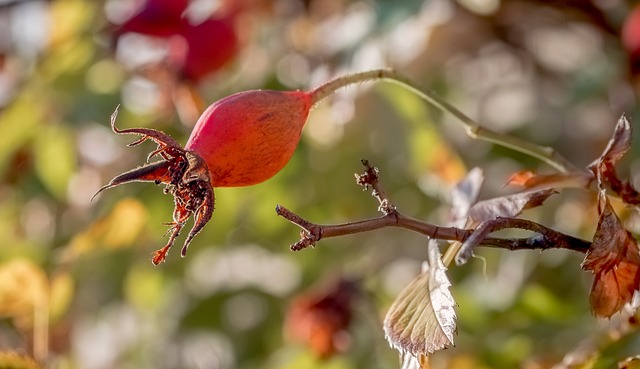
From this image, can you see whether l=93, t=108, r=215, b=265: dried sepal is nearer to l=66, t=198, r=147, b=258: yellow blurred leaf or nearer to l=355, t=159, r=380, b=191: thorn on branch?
l=355, t=159, r=380, b=191: thorn on branch

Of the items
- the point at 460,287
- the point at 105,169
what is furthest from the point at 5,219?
the point at 460,287

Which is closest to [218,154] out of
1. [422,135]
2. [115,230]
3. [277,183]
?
[115,230]

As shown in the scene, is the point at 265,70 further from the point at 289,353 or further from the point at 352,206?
the point at 289,353

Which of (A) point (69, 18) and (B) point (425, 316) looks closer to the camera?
(B) point (425, 316)

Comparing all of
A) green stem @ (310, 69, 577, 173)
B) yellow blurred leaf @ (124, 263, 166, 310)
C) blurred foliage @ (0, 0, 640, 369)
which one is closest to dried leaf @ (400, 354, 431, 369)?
green stem @ (310, 69, 577, 173)

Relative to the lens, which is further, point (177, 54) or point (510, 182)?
point (177, 54)

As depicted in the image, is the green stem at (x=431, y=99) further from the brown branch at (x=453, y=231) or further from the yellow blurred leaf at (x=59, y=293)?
the yellow blurred leaf at (x=59, y=293)

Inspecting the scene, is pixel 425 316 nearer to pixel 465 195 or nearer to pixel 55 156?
pixel 465 195
